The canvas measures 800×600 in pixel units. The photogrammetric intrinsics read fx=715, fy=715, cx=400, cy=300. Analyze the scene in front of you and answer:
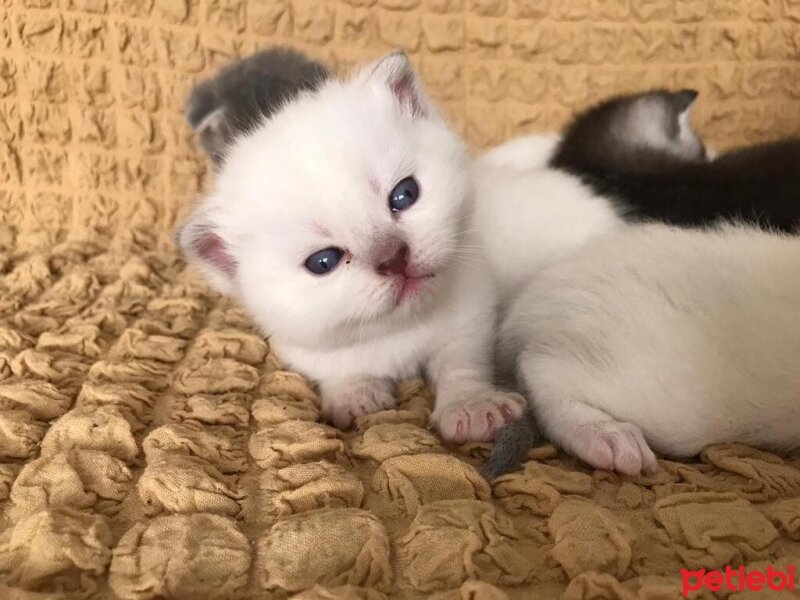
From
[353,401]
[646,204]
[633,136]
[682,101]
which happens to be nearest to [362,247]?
[353,401]

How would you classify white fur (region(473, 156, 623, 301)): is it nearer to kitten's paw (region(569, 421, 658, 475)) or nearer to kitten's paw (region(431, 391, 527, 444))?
kitten's paw (region(431, 391, 527, 444))

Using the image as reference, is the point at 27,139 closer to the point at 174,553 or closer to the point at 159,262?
the point at 159,262

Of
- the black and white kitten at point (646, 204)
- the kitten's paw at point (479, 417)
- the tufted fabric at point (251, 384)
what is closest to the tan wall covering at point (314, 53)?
the tufted fabric at point (251, 384)

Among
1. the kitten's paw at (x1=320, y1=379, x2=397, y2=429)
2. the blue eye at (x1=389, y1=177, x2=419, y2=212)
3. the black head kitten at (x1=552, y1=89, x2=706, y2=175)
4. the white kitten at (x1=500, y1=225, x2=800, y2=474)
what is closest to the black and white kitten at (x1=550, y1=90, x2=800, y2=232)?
the black head kitten at (x1=552, y1=89, x2=706, y2=175)

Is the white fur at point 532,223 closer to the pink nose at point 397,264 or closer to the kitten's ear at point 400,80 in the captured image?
the kitten's ear at point 400,80

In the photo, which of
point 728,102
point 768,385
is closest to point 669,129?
point 728,102
